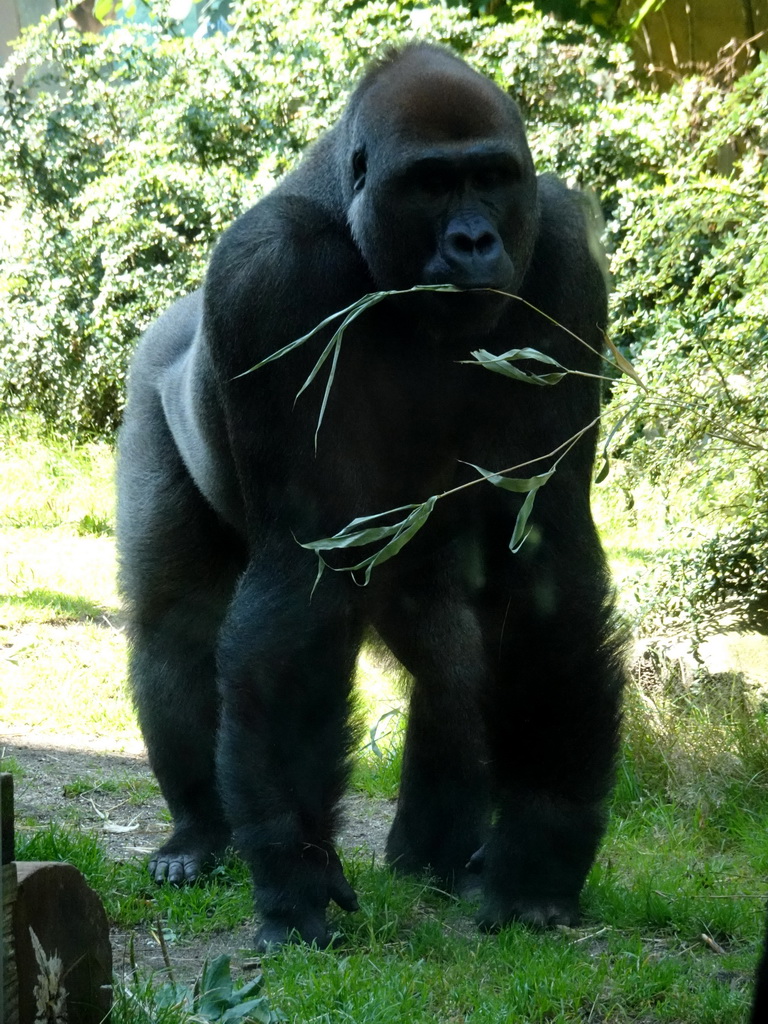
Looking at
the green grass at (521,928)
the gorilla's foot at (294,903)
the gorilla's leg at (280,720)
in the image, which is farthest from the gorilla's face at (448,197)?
the gorilla's foot at (294,903)

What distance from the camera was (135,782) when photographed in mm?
4133

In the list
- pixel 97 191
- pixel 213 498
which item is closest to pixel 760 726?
pixel 213 498

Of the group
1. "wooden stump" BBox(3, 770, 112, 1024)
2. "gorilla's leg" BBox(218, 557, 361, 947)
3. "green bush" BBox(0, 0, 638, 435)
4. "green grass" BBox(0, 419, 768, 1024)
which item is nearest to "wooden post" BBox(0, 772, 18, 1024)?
"wooden stump" BBox(3, 770, 112, 1024)

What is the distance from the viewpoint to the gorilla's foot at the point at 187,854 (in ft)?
10.9

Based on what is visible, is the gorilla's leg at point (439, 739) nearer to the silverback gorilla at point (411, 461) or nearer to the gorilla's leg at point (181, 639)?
the silverback gorilla at point (411, 461)

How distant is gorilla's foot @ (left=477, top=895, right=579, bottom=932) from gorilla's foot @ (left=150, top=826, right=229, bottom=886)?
0.84 meters

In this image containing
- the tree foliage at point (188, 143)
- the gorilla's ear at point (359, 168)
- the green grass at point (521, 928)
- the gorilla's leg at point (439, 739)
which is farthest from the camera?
the tree foliage at point (188, 143)

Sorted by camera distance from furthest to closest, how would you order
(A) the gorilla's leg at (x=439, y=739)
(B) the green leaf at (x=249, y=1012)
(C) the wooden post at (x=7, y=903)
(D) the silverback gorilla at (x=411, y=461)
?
(A) the gorilla's leg at (x=439, y=739)
(D) the silverback gorilla at (x=411, y=461)
(B) the green leaf at (x=249, y=1012)
(C) the wooden post at (x=7, y=903)

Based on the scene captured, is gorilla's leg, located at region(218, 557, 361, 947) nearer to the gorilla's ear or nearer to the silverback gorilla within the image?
the silverback gorilla

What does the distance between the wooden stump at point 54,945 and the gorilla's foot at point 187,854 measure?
1328 millimetres

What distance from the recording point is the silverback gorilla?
265 centimetres

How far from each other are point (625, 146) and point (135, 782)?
5.64m

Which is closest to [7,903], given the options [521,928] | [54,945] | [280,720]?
[54,945]

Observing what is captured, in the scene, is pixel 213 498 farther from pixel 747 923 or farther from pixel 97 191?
pixel 97 191
